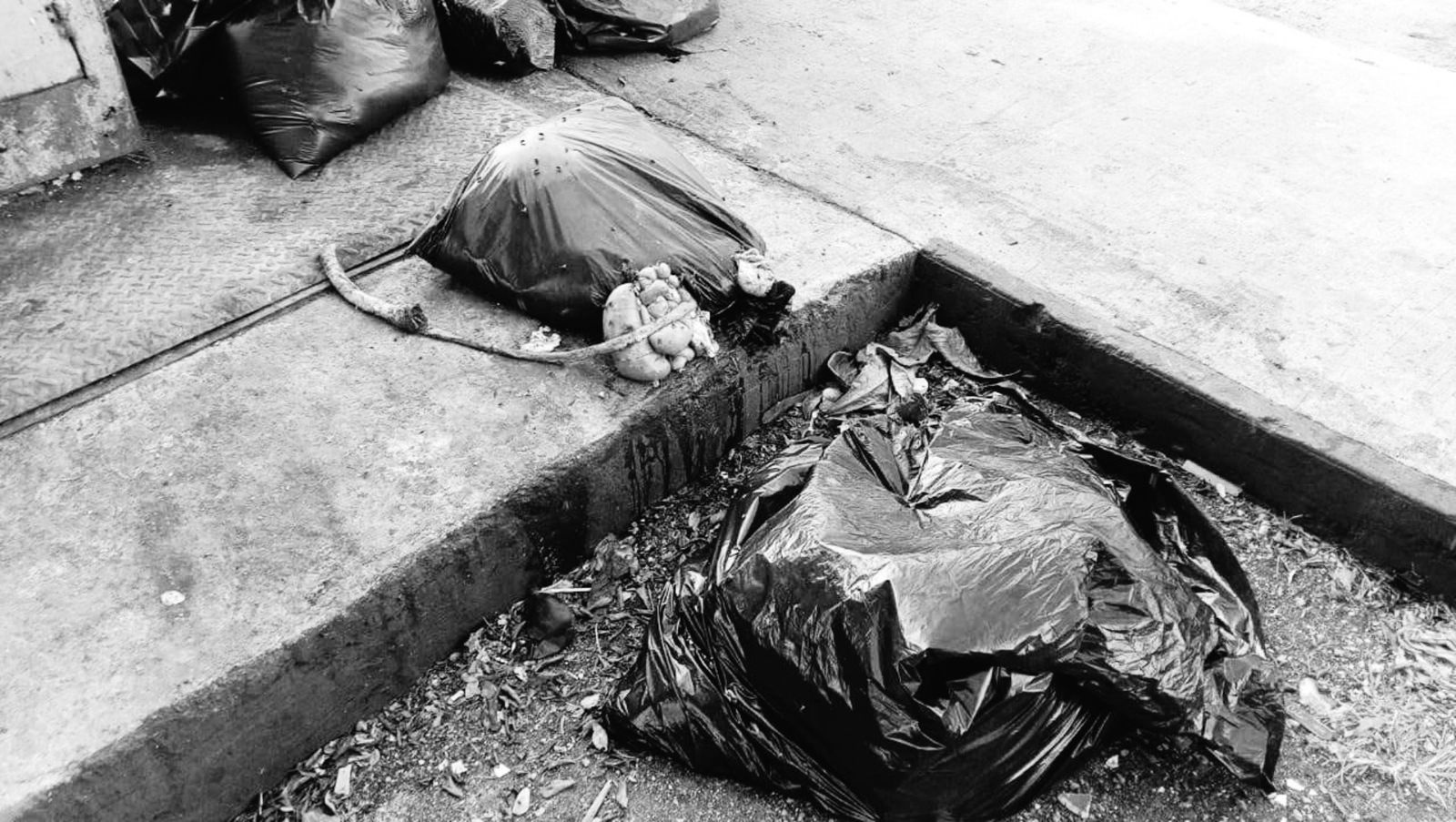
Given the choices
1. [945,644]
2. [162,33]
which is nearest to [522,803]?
[945,644]

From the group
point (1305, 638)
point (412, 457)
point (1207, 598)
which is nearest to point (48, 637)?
point (412, 457)

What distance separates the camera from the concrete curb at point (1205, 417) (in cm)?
228

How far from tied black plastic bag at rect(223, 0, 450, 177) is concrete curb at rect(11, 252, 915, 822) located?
1496 mm

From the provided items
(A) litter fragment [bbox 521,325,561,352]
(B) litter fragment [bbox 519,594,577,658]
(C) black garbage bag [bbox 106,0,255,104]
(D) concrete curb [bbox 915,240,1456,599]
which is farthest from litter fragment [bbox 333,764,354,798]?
(C) black garbage bag [bbox 106,0,255,104]

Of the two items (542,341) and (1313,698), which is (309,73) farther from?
(1313,698)

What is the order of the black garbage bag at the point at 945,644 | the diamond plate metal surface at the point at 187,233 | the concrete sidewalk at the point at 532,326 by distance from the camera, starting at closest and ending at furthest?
the black garbage bag at the point at 945,644
the concrete sidewalk at the point at 532,326
the diamond plate metal surface at the point at 187,233

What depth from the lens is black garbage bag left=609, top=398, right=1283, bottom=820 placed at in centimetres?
173

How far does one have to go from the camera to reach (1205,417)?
Answer: 2.51 metres

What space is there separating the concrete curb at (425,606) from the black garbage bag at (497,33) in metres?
1.72

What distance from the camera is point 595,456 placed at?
2279 mm

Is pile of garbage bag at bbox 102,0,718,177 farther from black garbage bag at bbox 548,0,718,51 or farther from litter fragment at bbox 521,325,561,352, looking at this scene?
litter fragment at bbox 521,325,561,352

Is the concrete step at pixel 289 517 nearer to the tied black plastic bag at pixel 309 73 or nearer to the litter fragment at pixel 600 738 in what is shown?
the litter fragment at pixel 600 738

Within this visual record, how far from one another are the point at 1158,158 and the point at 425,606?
9.27ft

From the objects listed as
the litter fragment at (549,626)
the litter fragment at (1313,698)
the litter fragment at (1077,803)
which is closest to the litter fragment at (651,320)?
the litter fragment at (549,626)
